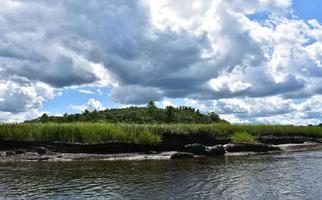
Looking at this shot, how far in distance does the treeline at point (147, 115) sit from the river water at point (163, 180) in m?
54.7

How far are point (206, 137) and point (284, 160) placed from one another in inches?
518

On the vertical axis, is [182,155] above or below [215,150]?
below

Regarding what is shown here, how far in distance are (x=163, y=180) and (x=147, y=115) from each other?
72.9 meters

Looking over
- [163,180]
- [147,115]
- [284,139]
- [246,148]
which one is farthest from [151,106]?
[163,180]

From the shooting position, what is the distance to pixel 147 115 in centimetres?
10231

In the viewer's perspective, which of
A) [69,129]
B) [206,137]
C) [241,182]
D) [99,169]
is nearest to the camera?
[241,182]

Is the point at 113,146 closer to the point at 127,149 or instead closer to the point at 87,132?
the point at 127,149

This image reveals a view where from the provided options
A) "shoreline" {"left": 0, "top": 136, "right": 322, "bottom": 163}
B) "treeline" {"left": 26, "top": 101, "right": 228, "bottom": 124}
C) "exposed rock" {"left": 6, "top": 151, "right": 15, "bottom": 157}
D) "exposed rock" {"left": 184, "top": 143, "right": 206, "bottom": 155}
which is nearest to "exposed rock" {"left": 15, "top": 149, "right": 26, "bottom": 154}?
"shoreline" {"left": 0, "top": 136, "right": 322, "bottom": 163}

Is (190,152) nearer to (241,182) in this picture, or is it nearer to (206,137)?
(206,137)

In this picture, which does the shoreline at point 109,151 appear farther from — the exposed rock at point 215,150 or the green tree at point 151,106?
the green tree at point 151,106

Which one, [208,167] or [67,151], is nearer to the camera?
[208,167]

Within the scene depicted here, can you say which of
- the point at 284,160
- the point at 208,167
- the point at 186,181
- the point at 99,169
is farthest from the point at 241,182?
the point at 284,160

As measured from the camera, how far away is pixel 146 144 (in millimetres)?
48312

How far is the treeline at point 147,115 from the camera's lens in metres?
95.4
